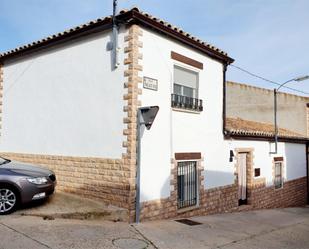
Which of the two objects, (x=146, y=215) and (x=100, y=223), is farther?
(x=146, y=215)

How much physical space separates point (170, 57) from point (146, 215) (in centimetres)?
417

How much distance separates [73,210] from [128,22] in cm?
457

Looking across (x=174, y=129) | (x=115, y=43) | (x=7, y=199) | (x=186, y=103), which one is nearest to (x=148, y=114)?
(x=174, y=129)

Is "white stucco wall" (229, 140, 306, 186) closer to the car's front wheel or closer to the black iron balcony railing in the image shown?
the black iron balcony railing

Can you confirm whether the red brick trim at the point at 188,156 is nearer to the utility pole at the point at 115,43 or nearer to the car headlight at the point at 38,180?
the utility pole at the point at 115,43

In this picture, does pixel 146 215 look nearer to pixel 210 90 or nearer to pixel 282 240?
pixel 282 240

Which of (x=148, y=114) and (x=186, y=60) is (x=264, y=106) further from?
(x=148, y=114)

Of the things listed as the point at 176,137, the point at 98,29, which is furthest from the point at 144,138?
the point at 98,29

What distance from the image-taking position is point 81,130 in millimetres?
9172

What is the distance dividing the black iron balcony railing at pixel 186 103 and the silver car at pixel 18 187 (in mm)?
3948

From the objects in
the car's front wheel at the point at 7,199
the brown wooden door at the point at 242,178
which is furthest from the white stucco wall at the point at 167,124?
the car's front wheel at the point at 7,199

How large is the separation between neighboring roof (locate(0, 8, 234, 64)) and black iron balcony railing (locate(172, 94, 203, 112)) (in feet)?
5.11

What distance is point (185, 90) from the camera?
10070mm

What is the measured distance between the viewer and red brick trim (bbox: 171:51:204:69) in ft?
30.9
